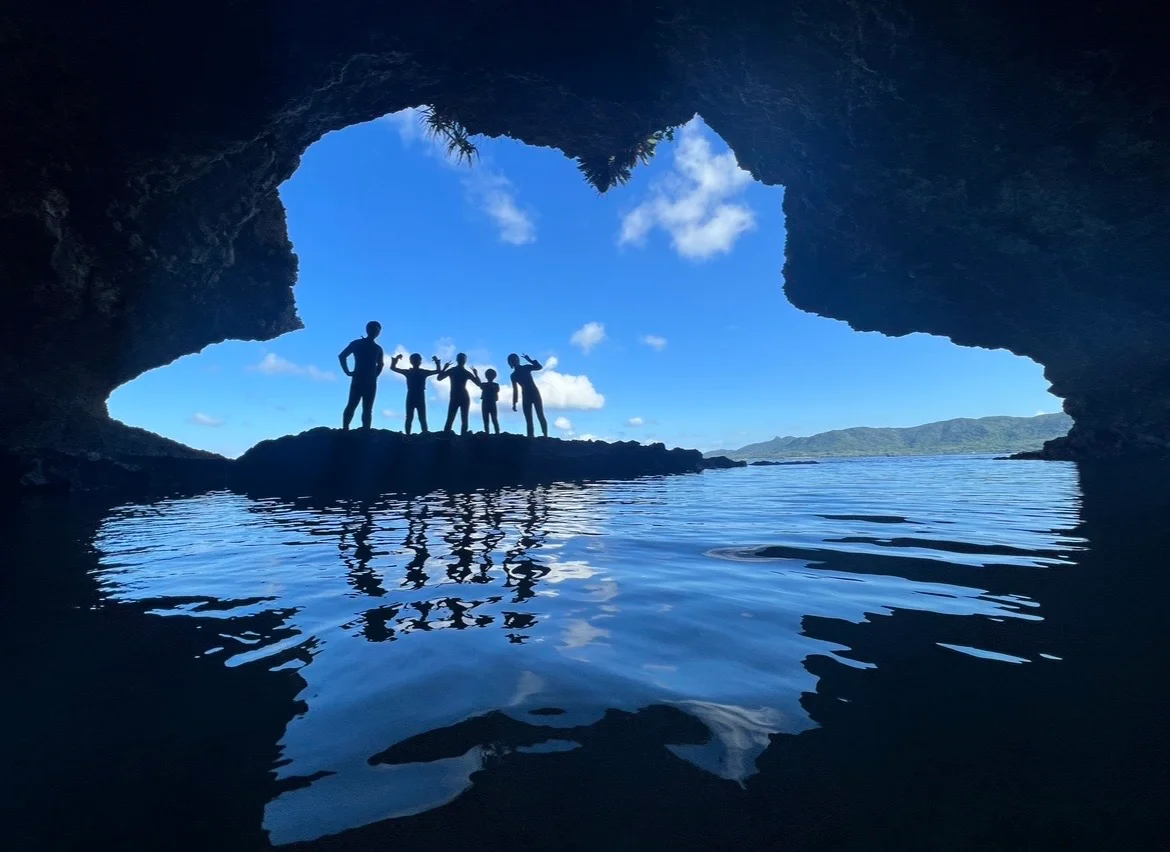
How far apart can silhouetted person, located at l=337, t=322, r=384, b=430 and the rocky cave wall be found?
4502 mm

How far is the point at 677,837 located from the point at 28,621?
354 cm

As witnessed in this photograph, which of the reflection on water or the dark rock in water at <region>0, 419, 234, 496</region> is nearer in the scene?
the reflection on water

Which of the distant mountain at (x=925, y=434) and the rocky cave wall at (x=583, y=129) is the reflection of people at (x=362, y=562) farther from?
the distant mountain at (x=925, y=434)

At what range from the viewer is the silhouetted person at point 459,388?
13656 millimetres

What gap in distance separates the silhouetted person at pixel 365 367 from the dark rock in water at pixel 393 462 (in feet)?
2.83

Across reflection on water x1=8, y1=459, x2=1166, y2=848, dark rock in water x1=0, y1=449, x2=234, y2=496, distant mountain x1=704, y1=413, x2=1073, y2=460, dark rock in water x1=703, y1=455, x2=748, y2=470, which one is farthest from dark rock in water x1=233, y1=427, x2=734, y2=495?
distant mountain x1=704, y1=413, x2=1073, y2=460

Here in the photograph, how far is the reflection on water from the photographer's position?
114 centimetres

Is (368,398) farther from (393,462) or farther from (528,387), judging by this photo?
(528,387)

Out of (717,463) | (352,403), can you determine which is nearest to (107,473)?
(352,403)

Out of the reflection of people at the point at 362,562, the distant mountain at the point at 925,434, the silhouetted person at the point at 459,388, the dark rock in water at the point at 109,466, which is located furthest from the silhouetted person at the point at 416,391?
the distant mountain at the point at 925,434

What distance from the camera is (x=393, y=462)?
11.8 metres

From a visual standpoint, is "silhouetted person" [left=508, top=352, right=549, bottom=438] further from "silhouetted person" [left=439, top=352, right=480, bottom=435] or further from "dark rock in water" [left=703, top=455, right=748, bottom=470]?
"dark rock in water" [left=703, top=455, right=748, bottom=470]

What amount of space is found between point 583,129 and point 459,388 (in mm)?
7783

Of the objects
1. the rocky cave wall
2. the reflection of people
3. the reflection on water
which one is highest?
the rocky cave wall
